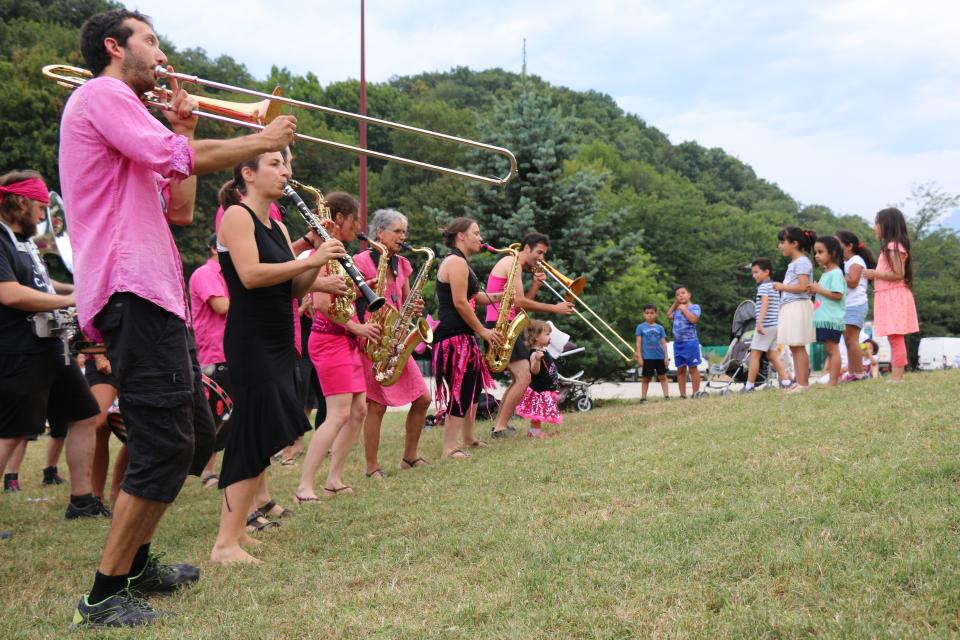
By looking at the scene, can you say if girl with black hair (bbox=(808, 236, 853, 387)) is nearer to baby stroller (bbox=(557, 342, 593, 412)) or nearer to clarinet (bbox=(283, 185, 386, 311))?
baby stroller (bbox=(557, 342, 593, 412))

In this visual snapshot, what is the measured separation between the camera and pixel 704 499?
4.54m

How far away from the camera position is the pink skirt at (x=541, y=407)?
369 inches

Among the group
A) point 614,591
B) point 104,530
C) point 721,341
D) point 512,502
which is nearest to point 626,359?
point 512,502

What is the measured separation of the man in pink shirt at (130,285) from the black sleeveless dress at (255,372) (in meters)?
0.87

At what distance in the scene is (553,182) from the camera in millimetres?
14016

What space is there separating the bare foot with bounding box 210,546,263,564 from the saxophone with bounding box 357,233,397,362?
2.71 metres

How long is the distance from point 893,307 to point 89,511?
8.23 metres

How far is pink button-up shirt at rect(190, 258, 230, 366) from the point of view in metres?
6.56

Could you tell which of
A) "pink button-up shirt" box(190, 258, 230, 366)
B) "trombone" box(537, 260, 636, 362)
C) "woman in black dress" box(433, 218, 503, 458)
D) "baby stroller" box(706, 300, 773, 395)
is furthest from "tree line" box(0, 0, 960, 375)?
"pink button-up shirt" box(190, 258, 230, 366)

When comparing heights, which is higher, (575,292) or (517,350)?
(575,292)

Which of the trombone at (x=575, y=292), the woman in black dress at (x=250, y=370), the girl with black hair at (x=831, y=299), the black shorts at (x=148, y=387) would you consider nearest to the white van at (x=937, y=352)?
the trombone at (x=575, y=292)

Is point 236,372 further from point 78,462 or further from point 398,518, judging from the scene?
point 78,462

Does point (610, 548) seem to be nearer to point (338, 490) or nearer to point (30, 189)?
point (338, 490)

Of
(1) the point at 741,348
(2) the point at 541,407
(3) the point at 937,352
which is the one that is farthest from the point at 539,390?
(3) the point at 937,352
